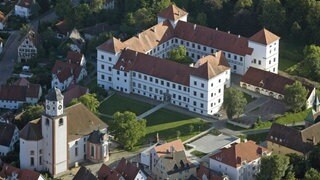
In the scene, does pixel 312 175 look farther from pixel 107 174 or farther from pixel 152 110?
pixel 152 110

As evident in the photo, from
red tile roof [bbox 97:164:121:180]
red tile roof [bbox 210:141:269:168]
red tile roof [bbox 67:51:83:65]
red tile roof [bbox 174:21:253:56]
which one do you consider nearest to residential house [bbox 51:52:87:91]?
red tile roof [bbox 67:51:83:65]

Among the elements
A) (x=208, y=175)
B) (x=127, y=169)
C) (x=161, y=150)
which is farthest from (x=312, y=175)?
(x=127, y=169)

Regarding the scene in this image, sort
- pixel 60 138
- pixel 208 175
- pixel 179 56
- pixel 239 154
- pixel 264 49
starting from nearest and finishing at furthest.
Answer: pixel 208 175 → pixel 239 154 → pixel 60 138 → pixel 264 49 → pixel 179 56

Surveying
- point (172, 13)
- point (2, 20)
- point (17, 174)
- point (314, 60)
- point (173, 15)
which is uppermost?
point (172, 13)

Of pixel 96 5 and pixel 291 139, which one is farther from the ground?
pixel 96 5

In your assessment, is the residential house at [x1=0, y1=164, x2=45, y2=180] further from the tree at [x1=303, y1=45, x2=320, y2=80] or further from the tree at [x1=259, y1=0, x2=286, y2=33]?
the tree at [x1=259, y1=0, x2=286, y2=33]

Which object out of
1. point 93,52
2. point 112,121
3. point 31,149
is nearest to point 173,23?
point 93,52
